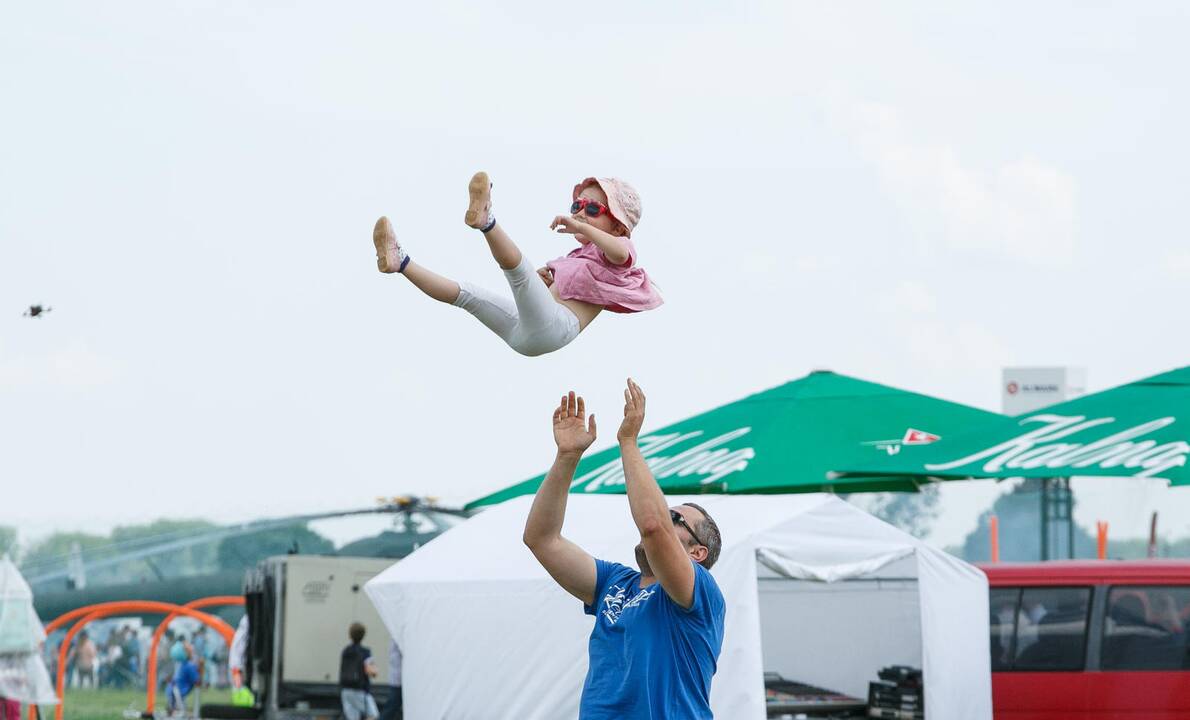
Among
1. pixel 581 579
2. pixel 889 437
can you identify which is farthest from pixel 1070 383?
pixel 581 579

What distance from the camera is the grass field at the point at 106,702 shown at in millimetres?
25828

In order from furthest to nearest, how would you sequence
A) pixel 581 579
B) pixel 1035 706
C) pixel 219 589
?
pixel 219 589
pixel 1035 706
pixel 581 579

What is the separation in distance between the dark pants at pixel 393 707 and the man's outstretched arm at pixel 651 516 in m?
10.7

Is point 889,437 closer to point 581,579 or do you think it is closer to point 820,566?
point 820,566

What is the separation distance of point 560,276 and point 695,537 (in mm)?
874

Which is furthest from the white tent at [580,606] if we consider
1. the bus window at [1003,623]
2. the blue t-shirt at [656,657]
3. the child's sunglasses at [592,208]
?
the child's sunglasses at [592,208]

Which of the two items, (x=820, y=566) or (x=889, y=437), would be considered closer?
(x=820, y=566)

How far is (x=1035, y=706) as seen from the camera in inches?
454

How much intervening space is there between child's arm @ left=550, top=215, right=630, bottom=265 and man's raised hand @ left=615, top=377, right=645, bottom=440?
0.44m

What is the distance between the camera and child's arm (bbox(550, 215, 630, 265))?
4.86 meters

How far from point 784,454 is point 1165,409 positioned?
3390 millimetres

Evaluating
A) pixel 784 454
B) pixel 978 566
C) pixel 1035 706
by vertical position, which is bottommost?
pixel 1035 706

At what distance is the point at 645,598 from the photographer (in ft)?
16.2

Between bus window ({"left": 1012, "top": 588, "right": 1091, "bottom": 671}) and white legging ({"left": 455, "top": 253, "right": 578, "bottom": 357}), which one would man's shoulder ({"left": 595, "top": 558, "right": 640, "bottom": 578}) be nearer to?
white legging ({"left": 455, "top": 253, "right": 578, "bottom": 357})
